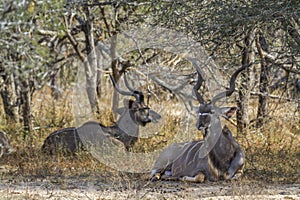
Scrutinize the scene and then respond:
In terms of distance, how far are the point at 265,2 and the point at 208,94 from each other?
4.17 meters

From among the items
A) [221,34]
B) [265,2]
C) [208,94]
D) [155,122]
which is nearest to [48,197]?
[221,34]

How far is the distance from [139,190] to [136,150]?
2525 millimetres

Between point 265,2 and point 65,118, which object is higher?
point 265,2

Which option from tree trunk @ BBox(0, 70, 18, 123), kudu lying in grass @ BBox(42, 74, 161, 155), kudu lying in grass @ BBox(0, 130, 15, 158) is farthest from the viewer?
tree trunk @ BBox(0, 70, 18, 123)

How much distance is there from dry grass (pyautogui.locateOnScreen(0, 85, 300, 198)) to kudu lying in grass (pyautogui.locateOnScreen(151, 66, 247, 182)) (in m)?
0.26

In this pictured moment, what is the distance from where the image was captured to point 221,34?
7191 mm

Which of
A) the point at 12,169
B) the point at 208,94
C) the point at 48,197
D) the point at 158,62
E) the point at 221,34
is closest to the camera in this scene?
the point at 48,197

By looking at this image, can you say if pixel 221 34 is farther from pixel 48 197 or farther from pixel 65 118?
pixel 65 118

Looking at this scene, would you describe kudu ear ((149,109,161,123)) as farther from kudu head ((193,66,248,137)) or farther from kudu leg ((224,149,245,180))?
kudu leg ((224,149,245,180))

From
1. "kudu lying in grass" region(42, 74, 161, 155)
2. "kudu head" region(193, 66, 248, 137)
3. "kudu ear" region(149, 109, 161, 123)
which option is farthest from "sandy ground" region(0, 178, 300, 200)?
"kudu ear" region(149, 109, 161, 123)

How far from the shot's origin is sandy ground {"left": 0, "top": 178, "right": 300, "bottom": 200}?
6.68m

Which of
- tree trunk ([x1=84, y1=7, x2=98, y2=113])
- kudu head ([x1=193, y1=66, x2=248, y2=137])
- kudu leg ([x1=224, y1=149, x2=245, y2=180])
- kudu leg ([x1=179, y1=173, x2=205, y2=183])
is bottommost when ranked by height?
kudu leg ([x1=179, y1=173, x2=205, y2=183])

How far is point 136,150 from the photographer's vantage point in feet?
31.2

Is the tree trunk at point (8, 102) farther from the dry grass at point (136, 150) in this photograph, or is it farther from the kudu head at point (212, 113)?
the kudu head at point (212, 113)
